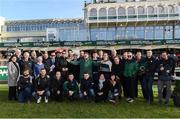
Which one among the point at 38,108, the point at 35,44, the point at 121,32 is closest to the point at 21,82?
the point at 38,108

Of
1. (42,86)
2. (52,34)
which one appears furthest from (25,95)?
(52,34)

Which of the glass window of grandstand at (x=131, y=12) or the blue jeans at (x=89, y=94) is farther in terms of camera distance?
the glass window of grandstand at (x=131, y=12)

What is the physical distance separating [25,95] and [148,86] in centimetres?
376

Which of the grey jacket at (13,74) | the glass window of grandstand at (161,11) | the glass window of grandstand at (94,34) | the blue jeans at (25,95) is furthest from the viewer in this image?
the glass window of grandstand at (94,34)

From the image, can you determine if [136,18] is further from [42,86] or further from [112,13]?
[42,86]

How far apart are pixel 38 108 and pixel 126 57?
10.9ft

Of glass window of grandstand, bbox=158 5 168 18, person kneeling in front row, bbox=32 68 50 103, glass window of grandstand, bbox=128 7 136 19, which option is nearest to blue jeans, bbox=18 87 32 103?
person kneeling in front row, bbox=32 68 50 103

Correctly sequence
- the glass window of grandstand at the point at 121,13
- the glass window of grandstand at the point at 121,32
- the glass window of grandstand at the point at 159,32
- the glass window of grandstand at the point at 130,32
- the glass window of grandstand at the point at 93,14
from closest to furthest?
the glass window of grandstand at the point at 130,32
the glass window of grandstand at the point at 159,32
the glass window of grandstand at the point at 121,32
the glass window of grandstand at the point at 121,13
the glass window of grandstand at the point at 93,14

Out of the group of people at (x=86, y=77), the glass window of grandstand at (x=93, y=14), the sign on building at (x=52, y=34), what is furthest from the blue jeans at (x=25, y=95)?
the sign on building at (x=52, y=34)

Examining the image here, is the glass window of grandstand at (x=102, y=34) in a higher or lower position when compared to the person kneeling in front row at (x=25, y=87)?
higher

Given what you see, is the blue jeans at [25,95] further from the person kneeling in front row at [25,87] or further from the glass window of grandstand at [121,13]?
the glass window of grandstand at [121,13]

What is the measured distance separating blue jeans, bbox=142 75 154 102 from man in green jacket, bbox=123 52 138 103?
0.37 meters

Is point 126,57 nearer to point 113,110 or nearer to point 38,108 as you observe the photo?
point 113,110

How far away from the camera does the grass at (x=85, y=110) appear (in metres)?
10.7
